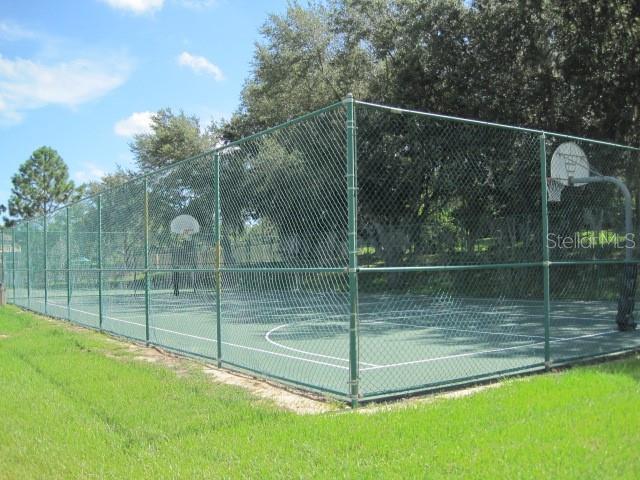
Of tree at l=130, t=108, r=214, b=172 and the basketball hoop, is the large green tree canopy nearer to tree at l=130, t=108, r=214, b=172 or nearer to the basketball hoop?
the basketball hoop

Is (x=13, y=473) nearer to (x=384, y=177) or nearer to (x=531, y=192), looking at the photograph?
(x=384, y=177)

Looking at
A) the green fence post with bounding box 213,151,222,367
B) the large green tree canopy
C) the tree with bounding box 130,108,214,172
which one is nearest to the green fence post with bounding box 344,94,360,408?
the green fence post with bounding box 213,151,222,367

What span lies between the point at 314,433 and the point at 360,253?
374cm

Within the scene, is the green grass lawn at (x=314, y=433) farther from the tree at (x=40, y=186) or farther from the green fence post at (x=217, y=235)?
the tree at (x=40, y=186)

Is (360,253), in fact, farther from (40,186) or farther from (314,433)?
(40,186)

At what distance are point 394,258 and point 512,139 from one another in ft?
9.50

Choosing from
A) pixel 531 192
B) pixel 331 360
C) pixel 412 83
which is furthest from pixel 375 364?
pixel 412 83

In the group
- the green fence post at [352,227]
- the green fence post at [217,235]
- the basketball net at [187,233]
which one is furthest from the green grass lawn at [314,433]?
the basketball net at [187,233]

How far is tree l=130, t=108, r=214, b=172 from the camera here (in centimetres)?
4206

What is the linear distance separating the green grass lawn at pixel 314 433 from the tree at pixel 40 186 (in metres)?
64.7

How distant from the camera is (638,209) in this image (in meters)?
11.4

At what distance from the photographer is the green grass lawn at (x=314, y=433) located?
4.09 meters

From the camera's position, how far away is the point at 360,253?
8250 millimetres

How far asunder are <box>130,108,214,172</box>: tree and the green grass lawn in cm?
3640
